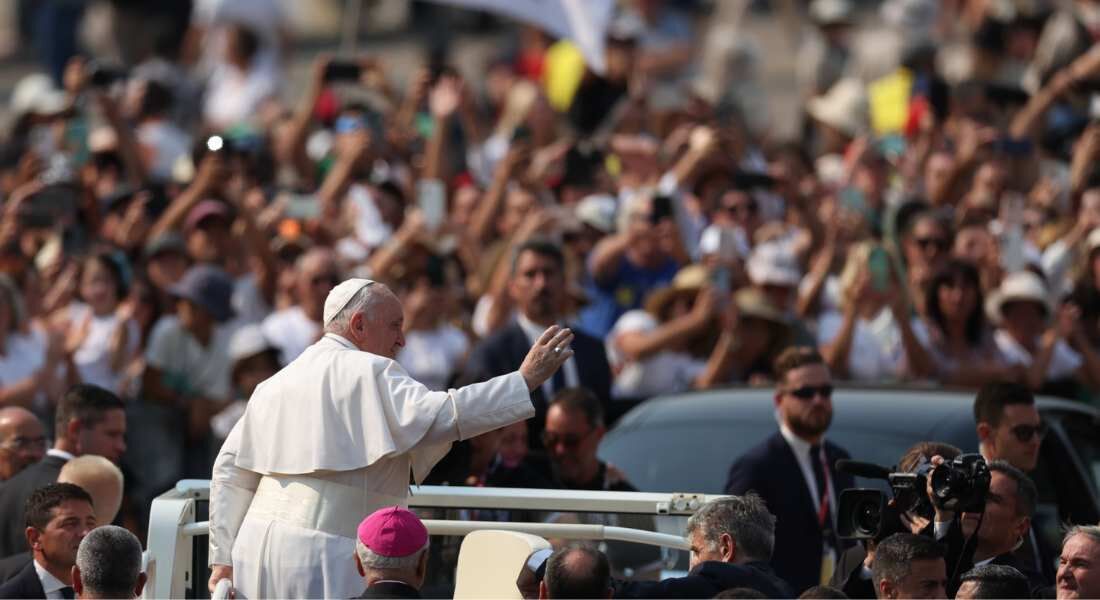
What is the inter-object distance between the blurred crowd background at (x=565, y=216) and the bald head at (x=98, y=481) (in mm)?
1569

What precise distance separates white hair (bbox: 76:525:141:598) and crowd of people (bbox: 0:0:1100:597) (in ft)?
5.42

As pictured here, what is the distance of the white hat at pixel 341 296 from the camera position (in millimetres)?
7887

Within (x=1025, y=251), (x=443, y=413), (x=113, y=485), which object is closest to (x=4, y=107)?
(x=1025, y=251)

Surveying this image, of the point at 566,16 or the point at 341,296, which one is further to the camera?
the point at 566,16

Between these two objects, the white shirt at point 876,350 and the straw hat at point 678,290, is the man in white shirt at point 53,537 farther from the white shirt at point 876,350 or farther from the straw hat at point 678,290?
the white shirt at point 876,350

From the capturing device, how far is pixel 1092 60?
16.0m

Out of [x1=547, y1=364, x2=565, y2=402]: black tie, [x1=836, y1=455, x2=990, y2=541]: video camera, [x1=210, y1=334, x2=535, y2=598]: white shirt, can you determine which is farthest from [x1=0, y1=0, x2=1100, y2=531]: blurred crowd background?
[x1=836, y1=455, x2=990, y2=541]: video camera

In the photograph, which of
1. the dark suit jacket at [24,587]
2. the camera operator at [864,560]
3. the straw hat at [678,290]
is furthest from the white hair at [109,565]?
the straw hat at [678,290]

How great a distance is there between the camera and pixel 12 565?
853 cm

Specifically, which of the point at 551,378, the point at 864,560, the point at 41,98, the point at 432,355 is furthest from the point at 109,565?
the point at 41,98

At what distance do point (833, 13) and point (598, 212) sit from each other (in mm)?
4935

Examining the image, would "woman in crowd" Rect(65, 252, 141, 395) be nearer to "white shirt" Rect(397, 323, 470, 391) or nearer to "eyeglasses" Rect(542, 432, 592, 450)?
"white shirt" Rect(397, 323, 470, 391)

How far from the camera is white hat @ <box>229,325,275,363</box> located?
483 inches

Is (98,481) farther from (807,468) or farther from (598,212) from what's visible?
(598,212)
